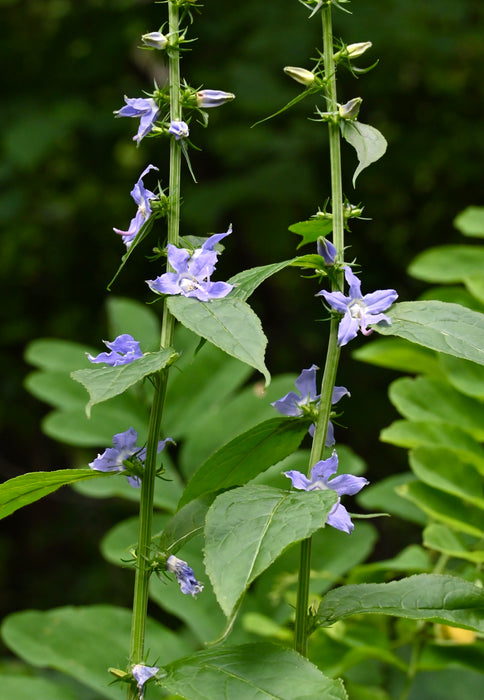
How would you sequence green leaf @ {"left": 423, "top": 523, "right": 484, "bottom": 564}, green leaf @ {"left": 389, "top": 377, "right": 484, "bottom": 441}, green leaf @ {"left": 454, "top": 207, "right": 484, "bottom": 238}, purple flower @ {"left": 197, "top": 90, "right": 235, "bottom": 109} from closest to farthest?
1. purple flower @ {"left": 197, "top": 90, "right": 235, "bottom": 109}
2. green leaf @ {"left": 423, "top": 523, "right": 484, "bottom": 564}
3. green leaf @ {"left": 389, "top": 377, "right": 484, "bottom": 441}
4. green leaf @ {"left": 454, "top": 207, "right": 484, "bottom": 238}

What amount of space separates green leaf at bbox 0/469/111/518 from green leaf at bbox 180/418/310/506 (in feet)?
0.31

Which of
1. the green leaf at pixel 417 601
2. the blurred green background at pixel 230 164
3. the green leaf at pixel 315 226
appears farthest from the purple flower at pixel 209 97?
the blurred green background at pixel 230 164

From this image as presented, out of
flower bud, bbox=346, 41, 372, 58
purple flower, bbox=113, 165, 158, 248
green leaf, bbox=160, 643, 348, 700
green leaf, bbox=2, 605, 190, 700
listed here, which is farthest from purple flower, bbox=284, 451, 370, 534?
green leaf, bbox=2, 605, 190, 700

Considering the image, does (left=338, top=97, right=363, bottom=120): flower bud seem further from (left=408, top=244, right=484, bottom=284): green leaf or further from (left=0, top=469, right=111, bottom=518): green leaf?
(left=408, top=244, right=484, bottom=284): green leaf

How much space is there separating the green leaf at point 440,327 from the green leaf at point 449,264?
780mm

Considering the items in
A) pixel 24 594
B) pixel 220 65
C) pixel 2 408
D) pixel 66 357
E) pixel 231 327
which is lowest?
pixel 24 594

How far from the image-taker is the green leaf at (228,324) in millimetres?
615

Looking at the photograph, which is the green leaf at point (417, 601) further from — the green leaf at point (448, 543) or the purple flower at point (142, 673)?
the green leaf at point (448, 543)

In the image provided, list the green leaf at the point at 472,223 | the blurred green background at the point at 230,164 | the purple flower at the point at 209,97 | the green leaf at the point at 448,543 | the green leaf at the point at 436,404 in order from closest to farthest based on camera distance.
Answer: the purple flower at the point at 209,97, the green leaf at the point at 448,543, the green leaf at the point at 436,404, the green leaf at the point at 472,223, the blurred green background at the point at 230,164

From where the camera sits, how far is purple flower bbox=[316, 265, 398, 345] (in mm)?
714

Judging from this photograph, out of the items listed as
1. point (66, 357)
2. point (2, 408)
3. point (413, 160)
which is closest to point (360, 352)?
point (66, 357)

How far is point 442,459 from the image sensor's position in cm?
118

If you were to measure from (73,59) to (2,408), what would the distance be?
147cm

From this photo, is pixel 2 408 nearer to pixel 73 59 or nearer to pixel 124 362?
pixel 73 59
